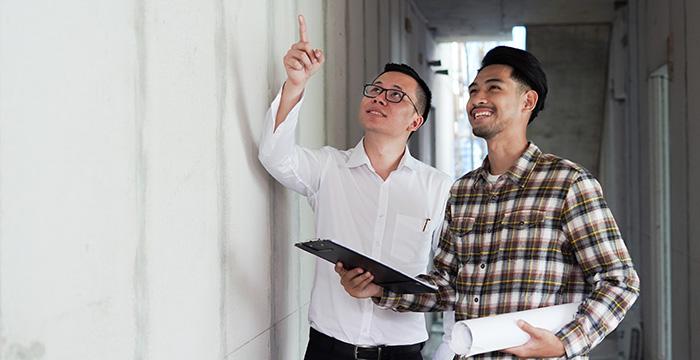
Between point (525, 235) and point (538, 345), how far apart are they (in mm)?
271

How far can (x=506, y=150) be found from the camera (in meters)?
1.98

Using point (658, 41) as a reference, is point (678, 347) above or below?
below

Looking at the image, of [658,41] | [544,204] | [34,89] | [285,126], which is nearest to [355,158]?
[285,126]

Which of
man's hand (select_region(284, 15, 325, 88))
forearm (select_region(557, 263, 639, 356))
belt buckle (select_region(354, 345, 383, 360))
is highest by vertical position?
man's hand (select_region(284, 15, 325, 88))

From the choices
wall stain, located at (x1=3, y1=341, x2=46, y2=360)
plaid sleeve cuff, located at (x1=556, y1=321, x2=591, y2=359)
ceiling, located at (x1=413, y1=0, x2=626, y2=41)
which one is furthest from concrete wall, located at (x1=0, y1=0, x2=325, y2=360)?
ceiling, located at (x1=413, y1=0, x2=626, y2=41)

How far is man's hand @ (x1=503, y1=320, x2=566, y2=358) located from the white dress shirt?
792 mm

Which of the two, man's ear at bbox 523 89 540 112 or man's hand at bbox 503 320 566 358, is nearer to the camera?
man's hand at bbox 503 320 566 358

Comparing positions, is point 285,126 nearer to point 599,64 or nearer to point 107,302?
point 107,302

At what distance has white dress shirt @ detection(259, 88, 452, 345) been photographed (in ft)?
8.21

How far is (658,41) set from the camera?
5.23 metres

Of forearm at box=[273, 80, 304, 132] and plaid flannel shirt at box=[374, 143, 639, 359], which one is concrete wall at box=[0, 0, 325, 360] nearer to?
forearm at box=[273, 80, 304, 132]

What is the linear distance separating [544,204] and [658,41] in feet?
12.8

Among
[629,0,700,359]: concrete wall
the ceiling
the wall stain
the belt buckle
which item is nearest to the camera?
the wall stain

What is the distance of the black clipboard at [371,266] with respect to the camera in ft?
6.54
